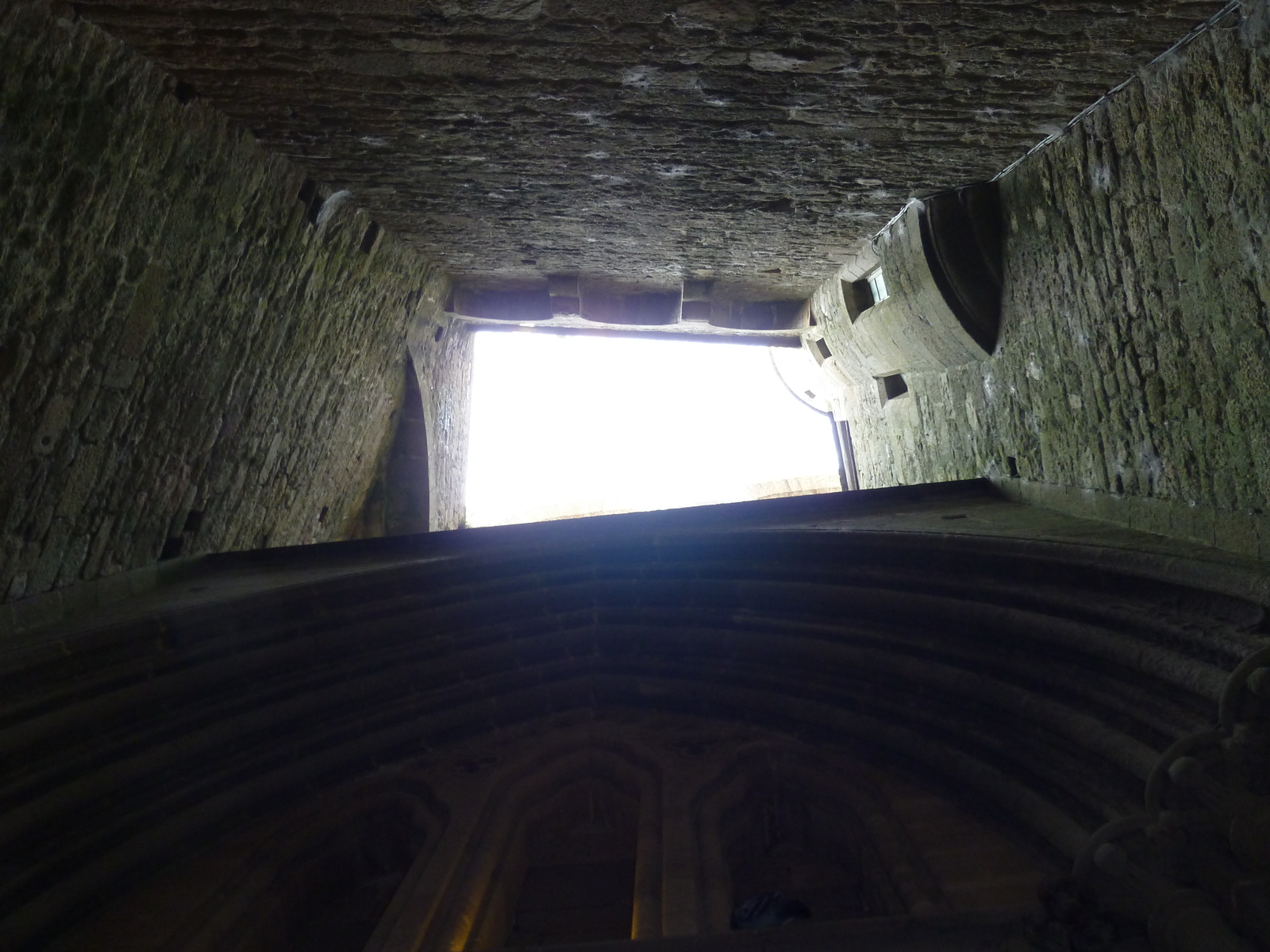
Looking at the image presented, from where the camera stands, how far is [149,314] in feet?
13.8

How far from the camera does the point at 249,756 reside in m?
4.14

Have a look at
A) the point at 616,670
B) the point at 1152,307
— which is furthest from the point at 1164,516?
the point at 616,670

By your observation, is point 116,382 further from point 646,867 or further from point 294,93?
point 646,867

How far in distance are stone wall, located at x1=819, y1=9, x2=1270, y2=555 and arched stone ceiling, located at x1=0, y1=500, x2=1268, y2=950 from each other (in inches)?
31.4

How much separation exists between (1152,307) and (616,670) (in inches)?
133

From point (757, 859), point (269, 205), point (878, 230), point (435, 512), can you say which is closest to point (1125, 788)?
point (757, 859)

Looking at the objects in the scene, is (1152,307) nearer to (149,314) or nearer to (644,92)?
(644,92)

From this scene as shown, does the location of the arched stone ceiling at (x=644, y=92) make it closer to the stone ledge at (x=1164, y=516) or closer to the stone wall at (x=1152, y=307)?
the stone wall at (x=1152, y=307)

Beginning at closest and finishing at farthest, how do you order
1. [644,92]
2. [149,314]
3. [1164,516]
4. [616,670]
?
[1164,516]
[149,314]
[644,92]
[616,670]

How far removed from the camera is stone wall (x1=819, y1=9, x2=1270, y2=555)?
333 centimetres

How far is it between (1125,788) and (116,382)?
15.4 feet

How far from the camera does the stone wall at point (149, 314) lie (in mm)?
3451

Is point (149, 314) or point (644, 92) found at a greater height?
point (644, 92)

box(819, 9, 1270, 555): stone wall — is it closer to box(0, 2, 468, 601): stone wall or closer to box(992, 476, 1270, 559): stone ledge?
box(992, 476, 1270, 559): stone ledge
